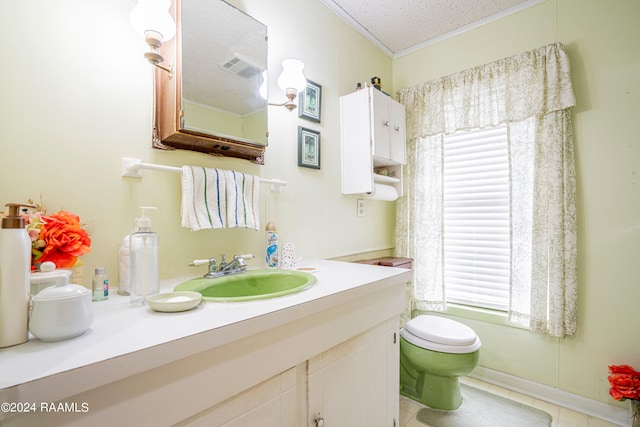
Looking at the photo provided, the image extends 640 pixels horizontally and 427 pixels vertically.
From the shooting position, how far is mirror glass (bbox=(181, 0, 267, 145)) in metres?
1.11

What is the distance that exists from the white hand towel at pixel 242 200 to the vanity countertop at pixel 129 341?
448 mm

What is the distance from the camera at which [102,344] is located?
1.84 feet

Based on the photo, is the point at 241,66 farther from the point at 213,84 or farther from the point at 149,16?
the point at 149,16

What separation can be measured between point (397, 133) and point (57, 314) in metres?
2.08

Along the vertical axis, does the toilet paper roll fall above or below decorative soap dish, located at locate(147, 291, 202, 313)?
above

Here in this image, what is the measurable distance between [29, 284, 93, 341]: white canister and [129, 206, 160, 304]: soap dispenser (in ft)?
0.76

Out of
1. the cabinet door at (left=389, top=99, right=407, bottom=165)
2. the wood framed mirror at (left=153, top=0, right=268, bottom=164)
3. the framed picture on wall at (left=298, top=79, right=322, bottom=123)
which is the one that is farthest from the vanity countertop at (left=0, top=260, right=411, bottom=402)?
the cabinet door at (left=389, top=99, right=407, bottom=165)

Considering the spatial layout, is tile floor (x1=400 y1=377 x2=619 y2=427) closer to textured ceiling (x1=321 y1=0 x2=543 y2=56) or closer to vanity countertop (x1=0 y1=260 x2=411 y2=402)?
vanity countertop (x1=0 y1=260 x2=411 y2=402)

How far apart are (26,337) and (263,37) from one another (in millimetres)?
1421

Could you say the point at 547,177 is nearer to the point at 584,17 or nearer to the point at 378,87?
the point at 584,17

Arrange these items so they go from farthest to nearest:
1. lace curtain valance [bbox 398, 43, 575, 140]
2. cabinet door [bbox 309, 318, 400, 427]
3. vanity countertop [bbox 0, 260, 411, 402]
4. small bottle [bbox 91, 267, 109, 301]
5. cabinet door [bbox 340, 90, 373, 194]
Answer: cabinet door [bbox 340, 90, 373, 194] → lace curtain valance [bbox 398, 43, 575, 140] → cabinet door [bbox 309, 318, 400, 427] → small bottle [bbox 91, 267, 109, 301] → vanity countertop [bbox 0, 260, 411, 402]

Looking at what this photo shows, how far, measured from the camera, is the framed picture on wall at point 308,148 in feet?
5.40

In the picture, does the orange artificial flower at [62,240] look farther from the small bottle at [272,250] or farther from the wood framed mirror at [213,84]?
the small bottle at [272,250]

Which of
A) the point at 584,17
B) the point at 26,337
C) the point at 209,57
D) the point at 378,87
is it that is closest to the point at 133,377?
the point at 26,337
